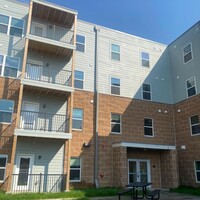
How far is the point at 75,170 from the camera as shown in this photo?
16.2 meters

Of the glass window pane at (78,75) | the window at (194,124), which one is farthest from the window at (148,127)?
the glass window pane at (78,75)

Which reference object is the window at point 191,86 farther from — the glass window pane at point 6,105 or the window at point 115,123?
the glass window pane at point 6,105

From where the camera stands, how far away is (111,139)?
1792 cm

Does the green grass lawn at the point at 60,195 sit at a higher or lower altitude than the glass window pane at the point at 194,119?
lower

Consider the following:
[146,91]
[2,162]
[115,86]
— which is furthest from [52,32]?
[2,162]

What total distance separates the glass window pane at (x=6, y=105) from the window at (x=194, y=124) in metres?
13.3

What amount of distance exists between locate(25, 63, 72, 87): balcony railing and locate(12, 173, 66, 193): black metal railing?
20.4 ft

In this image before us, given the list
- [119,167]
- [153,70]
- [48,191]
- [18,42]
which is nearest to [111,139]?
[119,167]

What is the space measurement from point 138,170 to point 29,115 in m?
8.99

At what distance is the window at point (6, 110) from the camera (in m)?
15.2

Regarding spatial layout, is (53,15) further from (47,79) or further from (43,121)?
(43,121)

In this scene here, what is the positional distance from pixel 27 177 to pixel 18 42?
359 inches

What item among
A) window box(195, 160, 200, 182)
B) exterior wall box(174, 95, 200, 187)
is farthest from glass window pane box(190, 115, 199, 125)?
window box(195, 160, 200, 182)

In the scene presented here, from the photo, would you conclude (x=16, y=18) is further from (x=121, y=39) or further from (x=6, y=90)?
(x=121, y=39)
